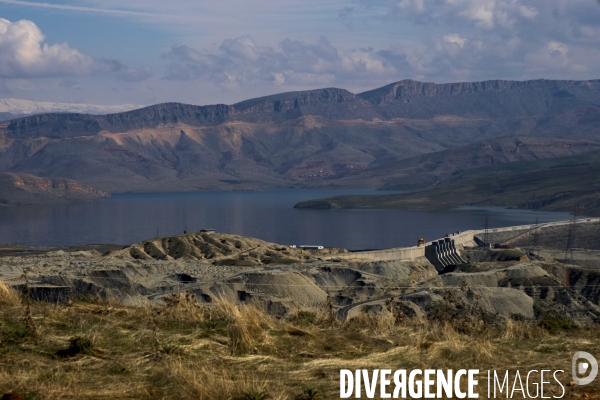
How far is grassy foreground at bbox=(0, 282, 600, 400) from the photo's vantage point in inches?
227

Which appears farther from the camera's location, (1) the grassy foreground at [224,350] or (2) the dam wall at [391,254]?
(2) the dam wall at [391,254]

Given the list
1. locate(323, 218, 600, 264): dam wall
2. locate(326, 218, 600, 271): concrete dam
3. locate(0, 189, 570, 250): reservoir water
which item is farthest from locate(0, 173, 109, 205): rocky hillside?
locate(326, 218, 600, 271): concrete dam

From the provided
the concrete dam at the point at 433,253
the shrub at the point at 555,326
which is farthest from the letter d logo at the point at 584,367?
the concrete dam at the point at 433,253

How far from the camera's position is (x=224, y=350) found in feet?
23.1

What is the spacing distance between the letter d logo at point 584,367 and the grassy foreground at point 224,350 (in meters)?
0.09

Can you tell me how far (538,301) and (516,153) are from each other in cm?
17691

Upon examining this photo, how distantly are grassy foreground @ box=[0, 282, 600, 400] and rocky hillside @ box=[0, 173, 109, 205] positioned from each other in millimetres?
146628

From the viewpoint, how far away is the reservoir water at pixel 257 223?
263 ft

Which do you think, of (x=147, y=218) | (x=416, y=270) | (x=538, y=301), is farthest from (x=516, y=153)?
(x=538, y=301)

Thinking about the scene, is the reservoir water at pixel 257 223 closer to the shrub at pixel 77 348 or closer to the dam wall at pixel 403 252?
the dam wall at pixel 403 252

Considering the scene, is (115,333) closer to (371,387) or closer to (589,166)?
(371,387)

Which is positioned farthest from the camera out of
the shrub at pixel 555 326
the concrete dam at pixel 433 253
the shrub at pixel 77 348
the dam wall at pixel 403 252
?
the concrete dam at pixel 433 253

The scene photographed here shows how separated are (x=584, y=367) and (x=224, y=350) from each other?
9.75ft

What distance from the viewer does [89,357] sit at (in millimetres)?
6566
